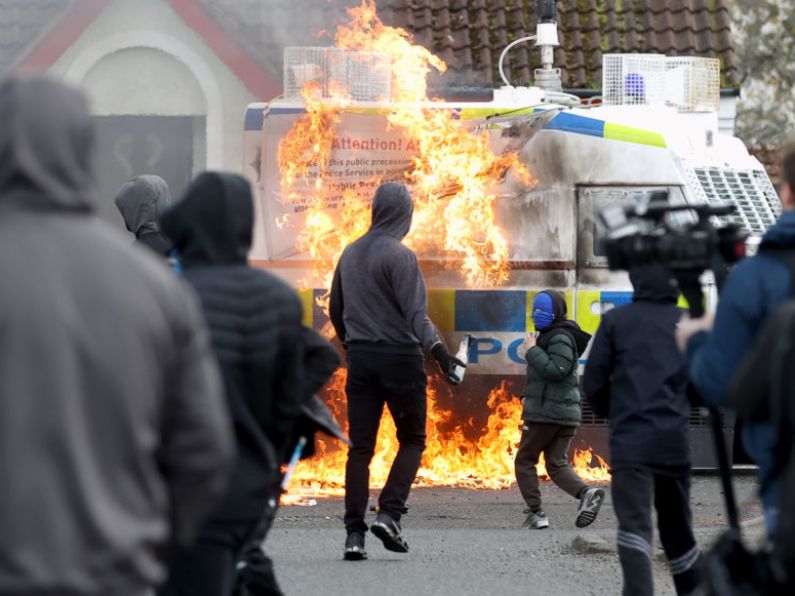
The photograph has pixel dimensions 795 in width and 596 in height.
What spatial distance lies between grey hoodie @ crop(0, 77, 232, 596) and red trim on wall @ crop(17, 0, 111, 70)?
15458 millimetres

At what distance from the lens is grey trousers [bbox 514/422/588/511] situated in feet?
33.9

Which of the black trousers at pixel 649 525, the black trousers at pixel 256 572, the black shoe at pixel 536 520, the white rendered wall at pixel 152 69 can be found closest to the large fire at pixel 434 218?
the black shoe at pixel 536 520

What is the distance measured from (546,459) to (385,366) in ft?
5.86

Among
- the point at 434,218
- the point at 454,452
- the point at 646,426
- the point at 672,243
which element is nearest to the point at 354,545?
the point at 646,426

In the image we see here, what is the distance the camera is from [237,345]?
16.0 feet

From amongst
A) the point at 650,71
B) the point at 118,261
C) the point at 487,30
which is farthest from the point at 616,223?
the point at 487,30

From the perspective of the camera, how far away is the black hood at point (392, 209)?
9.16 metres

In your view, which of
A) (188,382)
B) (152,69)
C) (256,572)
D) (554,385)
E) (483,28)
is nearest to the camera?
(188,382)

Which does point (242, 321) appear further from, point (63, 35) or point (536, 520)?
point (63, 35)

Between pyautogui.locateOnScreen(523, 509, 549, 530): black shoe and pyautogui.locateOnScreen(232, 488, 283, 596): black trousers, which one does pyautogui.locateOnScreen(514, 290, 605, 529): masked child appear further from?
pyautogui.locateOnScreen(232, 488, 283, 596): black trousers

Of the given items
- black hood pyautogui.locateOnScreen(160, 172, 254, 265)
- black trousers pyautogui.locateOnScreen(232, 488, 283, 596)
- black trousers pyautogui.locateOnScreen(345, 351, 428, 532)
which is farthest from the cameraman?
black trousers pyautogui.locateOnScreen(345, 351, 428, 532)

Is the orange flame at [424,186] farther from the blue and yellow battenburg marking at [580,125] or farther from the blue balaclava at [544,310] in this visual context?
the blue balaclava at [544,310]

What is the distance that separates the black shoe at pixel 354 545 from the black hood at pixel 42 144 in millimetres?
5797

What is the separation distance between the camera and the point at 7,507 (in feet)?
10.3
